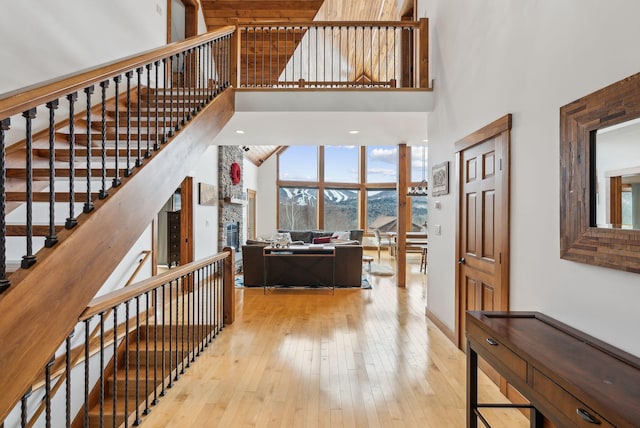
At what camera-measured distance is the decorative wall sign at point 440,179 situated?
3908 mm

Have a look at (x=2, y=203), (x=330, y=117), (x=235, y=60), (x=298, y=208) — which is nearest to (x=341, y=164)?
(x=298, y=208)

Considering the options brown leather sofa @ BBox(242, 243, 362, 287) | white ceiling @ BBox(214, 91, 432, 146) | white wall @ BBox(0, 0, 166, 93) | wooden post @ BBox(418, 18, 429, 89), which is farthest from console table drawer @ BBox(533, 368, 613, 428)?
brown leather sofa @ BBox(242, 243, 362, 287)

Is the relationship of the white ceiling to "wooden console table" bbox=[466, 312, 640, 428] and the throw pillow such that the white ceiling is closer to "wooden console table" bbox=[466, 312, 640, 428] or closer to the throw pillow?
"wooden console table" bbox=[466, 312, 640, 428]

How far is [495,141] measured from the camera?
2.81 metres

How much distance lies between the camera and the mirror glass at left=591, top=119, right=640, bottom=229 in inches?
61.1

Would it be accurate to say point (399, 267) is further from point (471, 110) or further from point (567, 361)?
point (567, 361)

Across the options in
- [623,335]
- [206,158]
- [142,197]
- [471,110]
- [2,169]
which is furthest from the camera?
[206,158]

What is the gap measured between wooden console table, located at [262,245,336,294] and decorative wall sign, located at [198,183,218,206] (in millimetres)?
1460

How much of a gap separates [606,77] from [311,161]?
11.0 metres

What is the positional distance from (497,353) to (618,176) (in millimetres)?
991

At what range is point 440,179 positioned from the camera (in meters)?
4.11

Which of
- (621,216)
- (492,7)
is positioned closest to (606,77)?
(621,216)

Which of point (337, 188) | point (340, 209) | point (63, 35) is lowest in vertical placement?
point (340, 209)

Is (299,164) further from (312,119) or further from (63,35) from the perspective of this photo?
(63,35)
